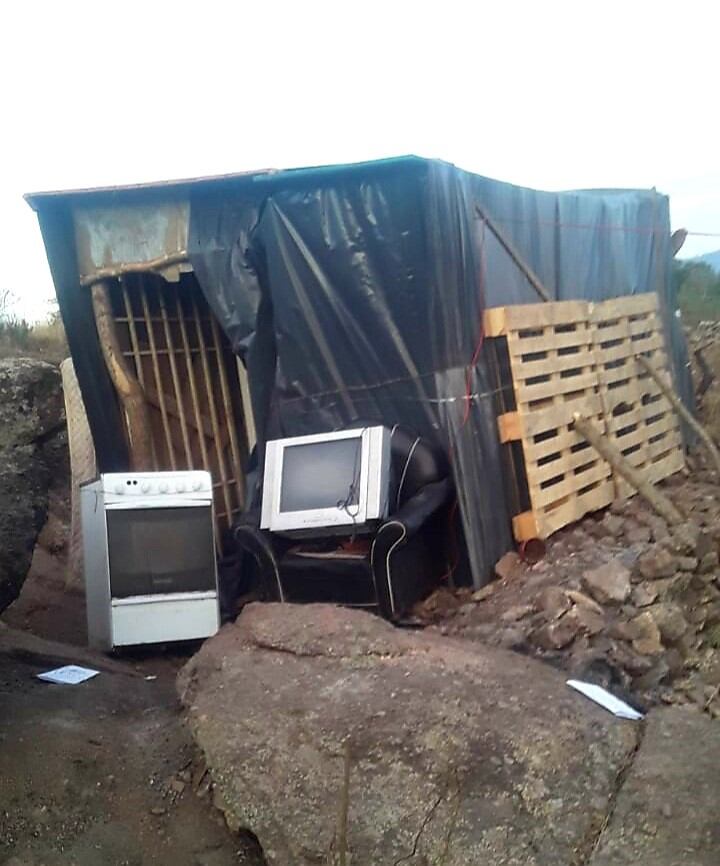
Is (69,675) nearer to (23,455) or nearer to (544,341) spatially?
(23,455)

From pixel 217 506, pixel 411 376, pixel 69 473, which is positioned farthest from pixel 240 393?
pixel 411 376

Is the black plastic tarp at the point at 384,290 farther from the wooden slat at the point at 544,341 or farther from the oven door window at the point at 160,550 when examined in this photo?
the oven door window at the point at 160,550

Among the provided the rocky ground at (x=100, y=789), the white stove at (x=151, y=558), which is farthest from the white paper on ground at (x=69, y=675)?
the white stove at (x=151, y=558)

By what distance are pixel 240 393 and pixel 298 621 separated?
416 cm

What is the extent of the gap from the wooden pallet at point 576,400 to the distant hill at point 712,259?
6785 millimetres

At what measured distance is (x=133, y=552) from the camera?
17.9ft

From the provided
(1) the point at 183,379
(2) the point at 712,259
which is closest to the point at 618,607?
(1) the point at 183,379

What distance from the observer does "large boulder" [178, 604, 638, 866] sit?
2.62 meters

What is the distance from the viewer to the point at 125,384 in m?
6.83

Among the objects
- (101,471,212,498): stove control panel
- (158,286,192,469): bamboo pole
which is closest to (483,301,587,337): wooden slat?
(101,471,212,498): stove control panel

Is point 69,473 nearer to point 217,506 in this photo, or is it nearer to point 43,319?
point 217,506

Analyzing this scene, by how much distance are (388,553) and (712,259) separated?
11.6 metres

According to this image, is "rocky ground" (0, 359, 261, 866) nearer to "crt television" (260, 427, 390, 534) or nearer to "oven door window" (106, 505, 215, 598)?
"oven door window" (106, 505, 215, 598)

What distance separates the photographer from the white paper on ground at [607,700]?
10.6 feet
